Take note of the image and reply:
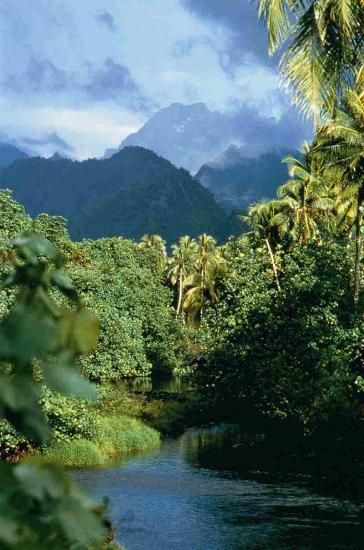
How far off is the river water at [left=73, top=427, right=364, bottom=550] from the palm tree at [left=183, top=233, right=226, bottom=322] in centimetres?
3628

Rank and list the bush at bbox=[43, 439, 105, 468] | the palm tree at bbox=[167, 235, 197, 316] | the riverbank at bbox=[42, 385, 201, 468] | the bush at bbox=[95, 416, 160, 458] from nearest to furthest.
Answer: the bush at bbox=[43, 439, 105, 468]
the riverbank at bbox=[42, 385, 201, 468]
the bush at bbox=[95, 416, 160, 458]
the palm tree at bbox=[167, 235, 197, 316]

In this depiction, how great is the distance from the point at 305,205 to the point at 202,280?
78.1ft

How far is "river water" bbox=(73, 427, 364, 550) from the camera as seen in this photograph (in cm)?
1761

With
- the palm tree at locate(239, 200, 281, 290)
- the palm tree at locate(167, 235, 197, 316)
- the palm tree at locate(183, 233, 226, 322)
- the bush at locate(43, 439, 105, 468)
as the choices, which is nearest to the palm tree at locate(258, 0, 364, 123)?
the bush at locate(43, 439, 105, 468)

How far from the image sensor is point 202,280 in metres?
64.2

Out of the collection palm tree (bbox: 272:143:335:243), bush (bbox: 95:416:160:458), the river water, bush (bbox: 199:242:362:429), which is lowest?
the river water

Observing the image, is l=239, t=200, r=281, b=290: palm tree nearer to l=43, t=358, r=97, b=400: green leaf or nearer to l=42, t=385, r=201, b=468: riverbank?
l=42, t=385, r=201, b=468: riverbank

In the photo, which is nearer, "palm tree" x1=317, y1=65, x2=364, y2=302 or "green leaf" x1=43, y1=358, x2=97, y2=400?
"green leaf" x1=43, y1=358, x2=97, y2=400


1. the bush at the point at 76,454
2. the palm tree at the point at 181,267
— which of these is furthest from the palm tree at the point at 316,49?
the palm tree at the point at 181,267

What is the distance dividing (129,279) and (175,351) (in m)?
6.35

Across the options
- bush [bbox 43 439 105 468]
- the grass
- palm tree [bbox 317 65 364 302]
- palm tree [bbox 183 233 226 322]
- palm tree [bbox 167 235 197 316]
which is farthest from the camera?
palm tree [bbox 167 235 197 316]

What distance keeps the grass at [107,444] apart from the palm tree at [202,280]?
3042cm

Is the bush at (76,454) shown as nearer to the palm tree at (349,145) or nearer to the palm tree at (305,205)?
the palm tree at (349,145)

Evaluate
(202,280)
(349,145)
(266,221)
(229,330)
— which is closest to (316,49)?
(349,145)
